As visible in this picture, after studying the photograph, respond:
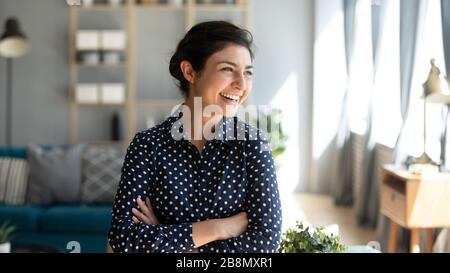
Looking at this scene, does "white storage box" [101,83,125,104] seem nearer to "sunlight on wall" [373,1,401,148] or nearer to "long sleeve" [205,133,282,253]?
"sunlight on wall" [373,1,401,148]

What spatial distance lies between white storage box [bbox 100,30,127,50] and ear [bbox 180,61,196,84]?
1750mm

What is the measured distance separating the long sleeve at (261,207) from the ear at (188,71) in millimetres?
112

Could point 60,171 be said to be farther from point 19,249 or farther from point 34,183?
point 19,249

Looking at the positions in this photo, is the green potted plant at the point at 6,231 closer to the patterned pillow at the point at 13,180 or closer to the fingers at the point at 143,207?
the patterned pillow at the point at 13,180

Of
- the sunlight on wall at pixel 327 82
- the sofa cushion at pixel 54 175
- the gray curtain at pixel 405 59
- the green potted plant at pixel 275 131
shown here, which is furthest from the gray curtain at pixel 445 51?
the sofa cushion at pixel 54 175

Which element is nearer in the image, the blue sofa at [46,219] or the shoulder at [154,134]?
the shoulder at [154,134]

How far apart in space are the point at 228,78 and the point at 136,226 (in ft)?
0.67

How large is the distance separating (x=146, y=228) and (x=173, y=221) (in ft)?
0.11

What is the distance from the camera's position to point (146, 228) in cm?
66

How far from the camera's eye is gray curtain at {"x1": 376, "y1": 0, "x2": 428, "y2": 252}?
0.77 m

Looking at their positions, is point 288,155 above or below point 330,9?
below

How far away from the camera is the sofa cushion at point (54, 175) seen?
2197mm
